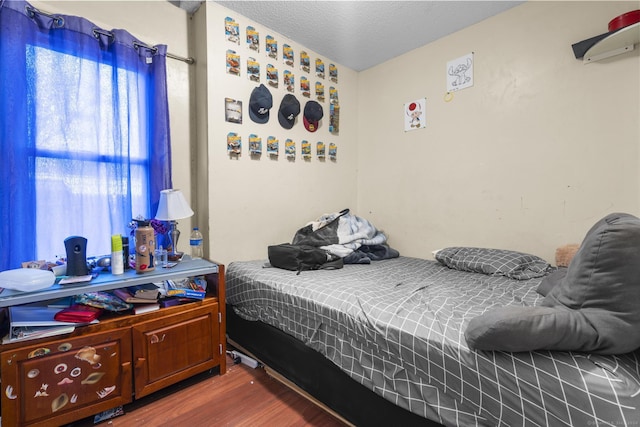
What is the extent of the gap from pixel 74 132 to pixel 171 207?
66 cm

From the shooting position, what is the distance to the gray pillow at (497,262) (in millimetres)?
1820

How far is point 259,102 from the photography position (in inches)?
90.7

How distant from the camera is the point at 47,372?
3.97ft

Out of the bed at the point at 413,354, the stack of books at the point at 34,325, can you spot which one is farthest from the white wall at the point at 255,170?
the stack of books at the point at 34,325

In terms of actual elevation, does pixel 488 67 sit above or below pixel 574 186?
above

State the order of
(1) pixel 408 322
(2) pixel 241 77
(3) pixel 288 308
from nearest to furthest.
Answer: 1. (1) pixel 408 322
2. (3) pixel 288 308
3. (2) pixel 241 77

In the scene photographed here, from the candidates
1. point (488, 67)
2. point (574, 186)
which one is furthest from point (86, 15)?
point (574, 186)

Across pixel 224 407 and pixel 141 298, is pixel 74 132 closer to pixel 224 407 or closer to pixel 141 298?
pixel 141 298

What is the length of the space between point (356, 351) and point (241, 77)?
2136mm

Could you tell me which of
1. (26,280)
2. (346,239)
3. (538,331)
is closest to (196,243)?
(26,280)

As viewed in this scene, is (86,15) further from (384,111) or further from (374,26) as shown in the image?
(384,111)

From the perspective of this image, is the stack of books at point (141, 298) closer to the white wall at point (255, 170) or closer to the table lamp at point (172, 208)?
the table lamp at point (172, 208)

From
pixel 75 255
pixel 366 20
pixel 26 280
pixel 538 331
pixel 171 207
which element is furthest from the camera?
pixel 366 20

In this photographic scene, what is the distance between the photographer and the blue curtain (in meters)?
1.46
